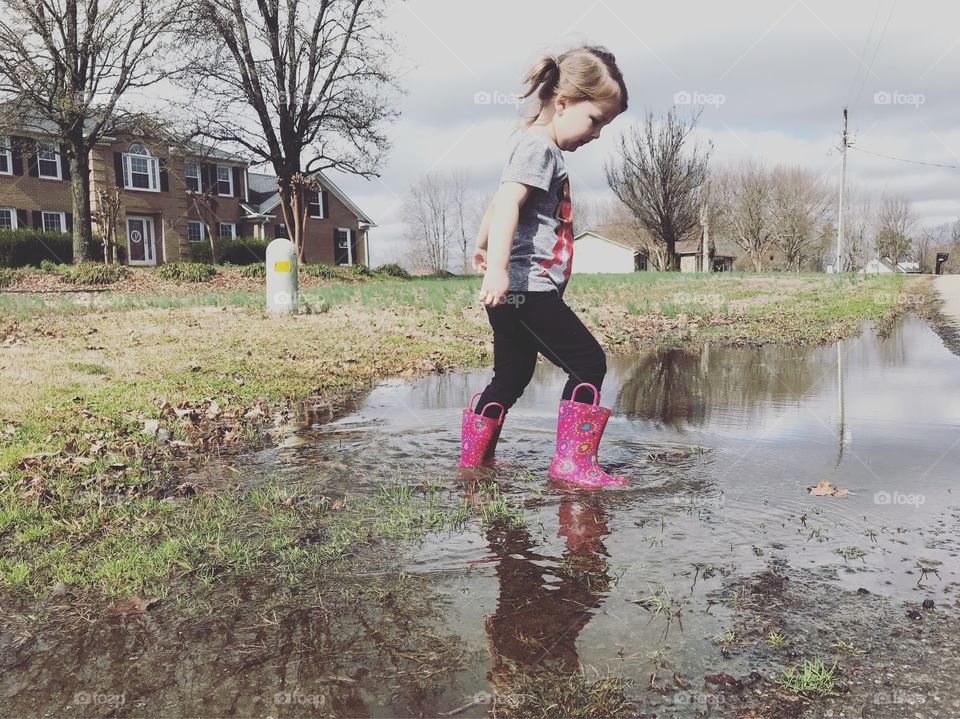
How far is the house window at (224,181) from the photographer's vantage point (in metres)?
43.2

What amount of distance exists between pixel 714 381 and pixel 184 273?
70.2 ft

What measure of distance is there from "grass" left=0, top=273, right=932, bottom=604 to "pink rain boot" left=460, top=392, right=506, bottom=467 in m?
0.40

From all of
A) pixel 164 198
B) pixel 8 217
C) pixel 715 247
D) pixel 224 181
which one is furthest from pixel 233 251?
pixel 715 247

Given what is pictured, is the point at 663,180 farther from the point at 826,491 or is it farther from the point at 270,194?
the point at 826,491

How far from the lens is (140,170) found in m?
38.8

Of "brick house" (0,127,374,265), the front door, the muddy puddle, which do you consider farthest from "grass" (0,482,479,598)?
the front door

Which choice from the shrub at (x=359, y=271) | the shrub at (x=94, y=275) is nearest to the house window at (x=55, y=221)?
the shrub at (x=94, y=275)

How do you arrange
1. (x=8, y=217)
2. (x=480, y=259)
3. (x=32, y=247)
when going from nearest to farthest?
(x=480, y=259) < (x=32, y=247) < (x=8, y=217)

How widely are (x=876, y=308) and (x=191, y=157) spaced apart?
25888 mm

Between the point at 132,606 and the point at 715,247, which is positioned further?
the point at 715,247

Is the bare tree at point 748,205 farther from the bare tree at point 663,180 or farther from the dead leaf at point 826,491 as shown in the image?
the dead leaf at point 826,491

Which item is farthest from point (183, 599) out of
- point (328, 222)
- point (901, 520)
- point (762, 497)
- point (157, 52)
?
point (328, 222)

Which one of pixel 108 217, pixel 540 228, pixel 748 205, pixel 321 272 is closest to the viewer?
pixel 540 228

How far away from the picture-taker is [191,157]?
2992cm
